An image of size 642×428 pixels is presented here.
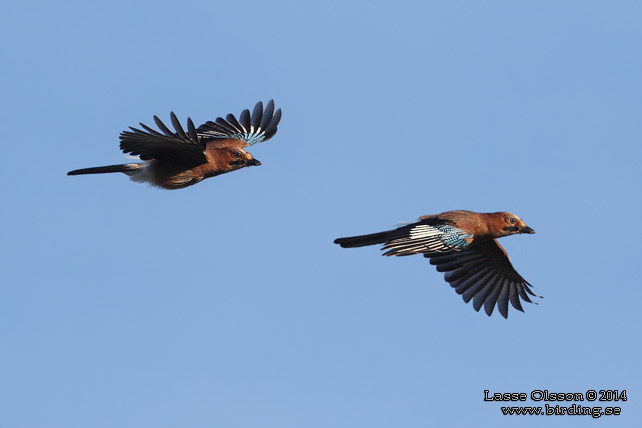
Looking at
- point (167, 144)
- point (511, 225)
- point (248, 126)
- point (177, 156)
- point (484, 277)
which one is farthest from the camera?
point (248, 126)

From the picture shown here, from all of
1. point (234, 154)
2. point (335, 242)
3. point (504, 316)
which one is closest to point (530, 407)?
point (504, 316)

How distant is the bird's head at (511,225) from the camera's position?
1203 centimetres

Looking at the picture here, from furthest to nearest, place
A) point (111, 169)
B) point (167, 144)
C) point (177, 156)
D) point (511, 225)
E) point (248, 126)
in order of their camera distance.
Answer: point (248, 126) → point (111, 169) → point (511, 225) → point (177, 156) → point (167, 144)

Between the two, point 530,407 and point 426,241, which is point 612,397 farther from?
point 426,241

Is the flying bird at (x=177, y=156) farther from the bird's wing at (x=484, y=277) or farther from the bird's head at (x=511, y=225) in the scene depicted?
the bird's head at (x=511, y=225)

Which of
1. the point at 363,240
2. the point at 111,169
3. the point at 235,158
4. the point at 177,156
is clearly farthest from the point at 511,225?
the point at 111,169

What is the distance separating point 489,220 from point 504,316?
144 cm

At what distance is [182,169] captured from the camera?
11922 mm

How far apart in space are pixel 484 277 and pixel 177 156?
4.40 m

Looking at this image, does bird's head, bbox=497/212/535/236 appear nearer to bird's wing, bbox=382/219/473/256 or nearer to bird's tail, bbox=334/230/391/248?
bird's wing, bbox=382/219/473/256

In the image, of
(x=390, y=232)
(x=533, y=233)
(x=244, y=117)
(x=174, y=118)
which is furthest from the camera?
(x=244, y=117)

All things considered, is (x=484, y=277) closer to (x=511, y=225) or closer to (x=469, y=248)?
(x=469, y=248)

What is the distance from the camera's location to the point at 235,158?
40.2 feet

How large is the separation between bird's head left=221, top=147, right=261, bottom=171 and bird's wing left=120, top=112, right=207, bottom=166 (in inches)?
13.3
